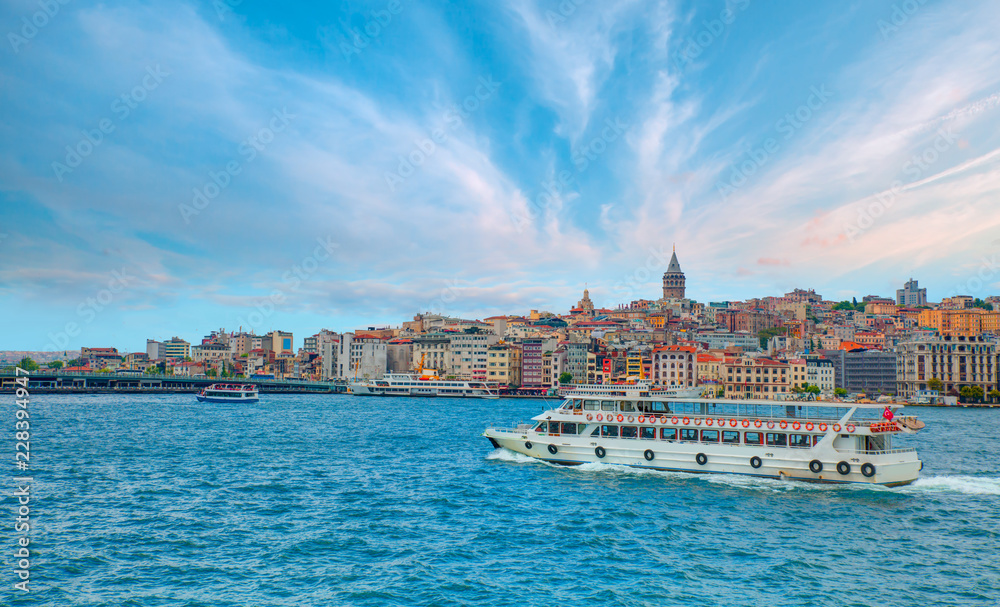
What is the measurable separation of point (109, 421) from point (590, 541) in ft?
171

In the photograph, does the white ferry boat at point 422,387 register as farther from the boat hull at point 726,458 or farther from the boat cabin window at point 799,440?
the boat cabin window at point 799,440

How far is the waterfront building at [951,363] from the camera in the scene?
359ft

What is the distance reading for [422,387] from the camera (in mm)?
122688

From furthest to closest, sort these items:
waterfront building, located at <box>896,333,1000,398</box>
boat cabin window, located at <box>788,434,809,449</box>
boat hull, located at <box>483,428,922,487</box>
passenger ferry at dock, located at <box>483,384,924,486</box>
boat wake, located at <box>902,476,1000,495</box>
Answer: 1. waterfront building, located at <box>896,333,1000,398</box>
2. boat cabin window, located at <box>788,434,809,449</box>
3. boat wake, located at <box>902,476,1000,495</box>
4. passenger ferry at dock, located at <box>483,384,924,486</box>
5. boat hull, located at <box>483,428,922,487</box>

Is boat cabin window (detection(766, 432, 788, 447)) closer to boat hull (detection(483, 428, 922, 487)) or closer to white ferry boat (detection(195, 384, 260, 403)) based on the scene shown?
boat hull (detection(483, 428, 922, 487))

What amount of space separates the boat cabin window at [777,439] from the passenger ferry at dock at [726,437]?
0.04 metres

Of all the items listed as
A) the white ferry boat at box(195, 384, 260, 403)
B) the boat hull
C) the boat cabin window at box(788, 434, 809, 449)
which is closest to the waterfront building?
the boat hull

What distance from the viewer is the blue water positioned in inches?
619

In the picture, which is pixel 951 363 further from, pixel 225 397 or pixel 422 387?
pixel 225 397

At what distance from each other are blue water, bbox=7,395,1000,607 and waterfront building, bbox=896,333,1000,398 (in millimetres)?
91373

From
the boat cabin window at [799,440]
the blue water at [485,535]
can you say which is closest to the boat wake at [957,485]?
the blue water at [485,535]

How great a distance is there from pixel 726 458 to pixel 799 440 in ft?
9.95

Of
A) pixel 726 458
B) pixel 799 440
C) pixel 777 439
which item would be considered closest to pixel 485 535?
pixel 726 458

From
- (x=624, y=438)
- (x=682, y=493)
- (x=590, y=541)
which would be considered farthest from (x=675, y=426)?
(x=590, y=541)
